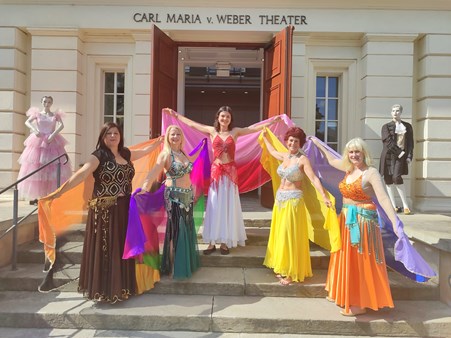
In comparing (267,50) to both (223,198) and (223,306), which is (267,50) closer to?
(223,198)

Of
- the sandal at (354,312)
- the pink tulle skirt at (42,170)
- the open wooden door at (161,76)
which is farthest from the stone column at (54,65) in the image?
the sandal at (354,312)

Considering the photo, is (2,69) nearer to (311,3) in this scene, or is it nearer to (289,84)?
(289,84)

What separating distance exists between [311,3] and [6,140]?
286 inches

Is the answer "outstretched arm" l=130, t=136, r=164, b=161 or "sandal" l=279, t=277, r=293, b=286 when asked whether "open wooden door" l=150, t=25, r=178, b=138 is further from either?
"sandal" l=279, t=277, r=293, b=286

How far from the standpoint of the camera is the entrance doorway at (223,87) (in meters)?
A: 10.5

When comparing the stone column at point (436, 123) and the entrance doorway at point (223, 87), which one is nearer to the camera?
the stone column at point (436, 123)

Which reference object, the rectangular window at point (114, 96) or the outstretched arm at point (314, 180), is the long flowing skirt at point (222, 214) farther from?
the rectangular window at point (114, 96)

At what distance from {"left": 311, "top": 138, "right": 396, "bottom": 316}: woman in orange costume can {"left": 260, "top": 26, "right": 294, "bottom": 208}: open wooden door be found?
10.5 ft

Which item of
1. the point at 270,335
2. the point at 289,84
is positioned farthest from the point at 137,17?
the point at 270,335

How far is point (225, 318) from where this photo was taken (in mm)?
3785

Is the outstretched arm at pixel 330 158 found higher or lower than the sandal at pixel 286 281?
higher

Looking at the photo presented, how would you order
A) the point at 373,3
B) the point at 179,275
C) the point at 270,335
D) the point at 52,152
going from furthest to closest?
the point at 373,3
the point at 52,152
the point at 179,275
the point at 270,335

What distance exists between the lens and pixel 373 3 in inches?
315

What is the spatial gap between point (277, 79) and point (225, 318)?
5.04m
